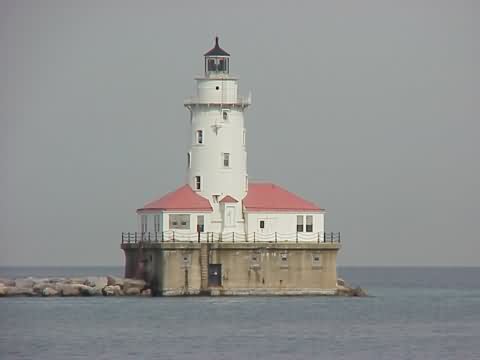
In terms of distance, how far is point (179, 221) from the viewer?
86375mm

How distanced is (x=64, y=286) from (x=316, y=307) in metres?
14.3

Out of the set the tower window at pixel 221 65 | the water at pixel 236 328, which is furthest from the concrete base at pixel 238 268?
the tower window at pixel 221 65

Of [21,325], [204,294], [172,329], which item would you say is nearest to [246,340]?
[172,329]

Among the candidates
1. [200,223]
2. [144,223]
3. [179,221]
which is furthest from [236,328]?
[144,223]

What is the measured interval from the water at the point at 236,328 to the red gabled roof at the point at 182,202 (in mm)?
4677

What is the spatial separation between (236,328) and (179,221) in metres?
14.6

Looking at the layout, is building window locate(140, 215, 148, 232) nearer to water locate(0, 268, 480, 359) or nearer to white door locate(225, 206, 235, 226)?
water locate(0, 268, 480, 359)

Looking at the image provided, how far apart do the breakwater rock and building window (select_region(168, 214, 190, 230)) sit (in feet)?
11.1

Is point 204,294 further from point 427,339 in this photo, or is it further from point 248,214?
point 427,339

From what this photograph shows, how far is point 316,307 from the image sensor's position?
83.2 meters

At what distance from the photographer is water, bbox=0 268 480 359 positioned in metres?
63.9

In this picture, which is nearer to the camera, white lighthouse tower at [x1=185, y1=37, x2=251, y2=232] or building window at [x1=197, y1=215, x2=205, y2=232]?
building window at [x1=197, y1=215, x2=205, y2=232]

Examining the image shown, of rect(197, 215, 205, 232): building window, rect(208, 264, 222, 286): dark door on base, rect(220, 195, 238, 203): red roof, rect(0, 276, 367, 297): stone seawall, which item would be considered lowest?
rect(0, 276, 367, 297): stone seawall

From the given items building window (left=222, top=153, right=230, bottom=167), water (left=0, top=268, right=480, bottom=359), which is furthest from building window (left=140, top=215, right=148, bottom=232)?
building window (left=222, top=153, right=230, bottom=167)
